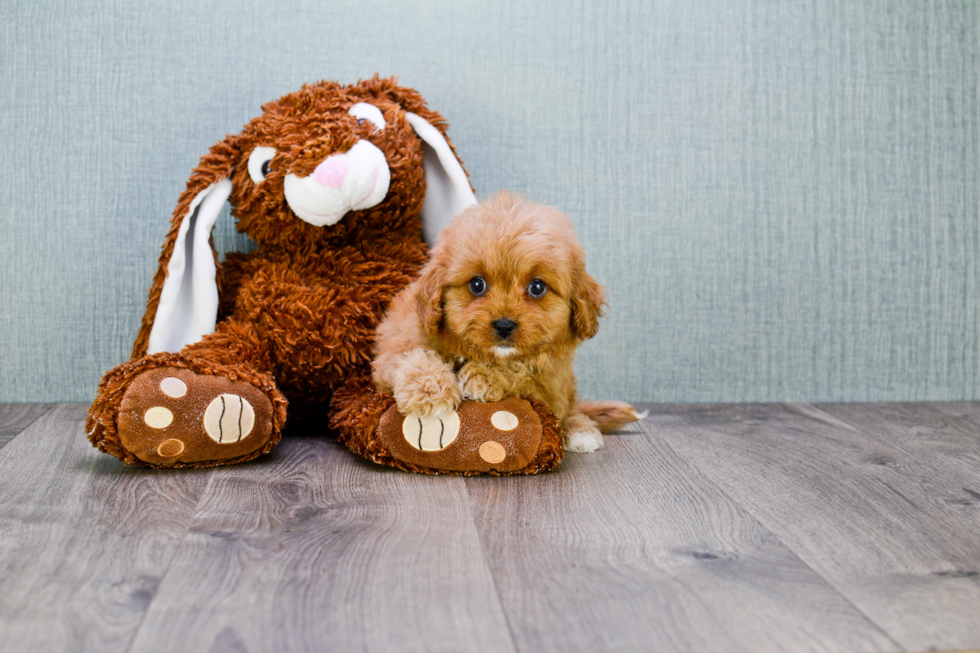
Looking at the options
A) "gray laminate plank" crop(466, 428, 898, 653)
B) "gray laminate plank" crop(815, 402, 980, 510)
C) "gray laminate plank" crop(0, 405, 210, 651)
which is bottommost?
"gray laminate plank" crop(815, 402, 980, 510)

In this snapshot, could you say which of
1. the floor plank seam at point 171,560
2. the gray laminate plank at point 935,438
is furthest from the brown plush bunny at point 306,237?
the gray laminate plank at point 935,438

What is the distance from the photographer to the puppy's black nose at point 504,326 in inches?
45.0

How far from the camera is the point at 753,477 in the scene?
1.25 m

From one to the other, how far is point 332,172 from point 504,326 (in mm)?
436

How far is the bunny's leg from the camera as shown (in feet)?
3.83

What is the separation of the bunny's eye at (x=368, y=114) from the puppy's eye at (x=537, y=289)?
459mm

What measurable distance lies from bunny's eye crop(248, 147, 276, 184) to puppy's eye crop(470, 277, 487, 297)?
1.60 feet

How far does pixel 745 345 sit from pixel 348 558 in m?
1.22

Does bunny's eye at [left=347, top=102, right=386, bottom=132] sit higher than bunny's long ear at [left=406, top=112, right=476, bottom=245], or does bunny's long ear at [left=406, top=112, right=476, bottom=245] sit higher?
bunny's eye at [left=347, top=102, right=386, bottom=132]

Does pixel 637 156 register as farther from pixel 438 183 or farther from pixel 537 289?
pixel 537 289

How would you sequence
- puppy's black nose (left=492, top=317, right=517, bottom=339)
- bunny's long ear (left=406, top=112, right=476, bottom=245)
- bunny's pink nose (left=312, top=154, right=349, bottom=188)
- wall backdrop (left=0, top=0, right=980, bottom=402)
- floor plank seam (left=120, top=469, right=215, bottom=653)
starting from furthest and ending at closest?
wall backdrop (left=0, top=0, right=980, bottom=402) → bunny's long ear (left=406, top=112, right=476, bottom=245) → bunny's pink nose (left=312, top=154, right=349, bottom=188) → puppy's black nose (left=492, top=317, right=517, bottom=339) → floor plank seam (left=120, top=469, right=215, bottom=653)

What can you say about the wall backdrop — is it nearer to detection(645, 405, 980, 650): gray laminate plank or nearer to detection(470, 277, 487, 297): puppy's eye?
detection(645, 405, 980, 650): gray laminate plank

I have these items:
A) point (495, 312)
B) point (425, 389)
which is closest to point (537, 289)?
point (495, 312)

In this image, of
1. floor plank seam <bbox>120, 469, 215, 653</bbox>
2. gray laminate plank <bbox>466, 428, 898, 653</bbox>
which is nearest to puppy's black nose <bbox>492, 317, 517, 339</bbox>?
gray laminate plank <bbox>466, 428, 898, 653</bbox>
